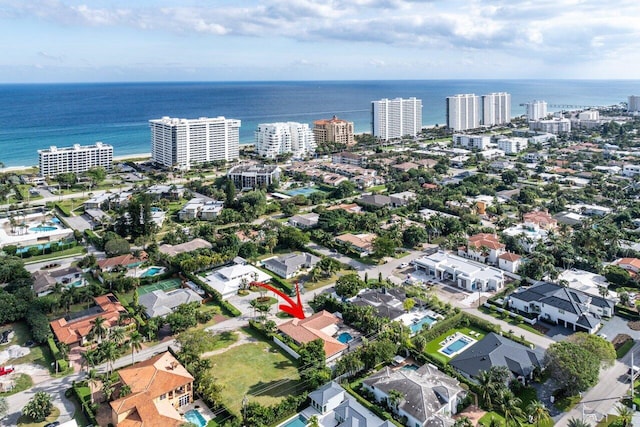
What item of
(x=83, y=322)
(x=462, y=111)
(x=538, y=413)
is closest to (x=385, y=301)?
(x=538, y=413)

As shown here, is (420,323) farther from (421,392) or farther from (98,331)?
(98,331)

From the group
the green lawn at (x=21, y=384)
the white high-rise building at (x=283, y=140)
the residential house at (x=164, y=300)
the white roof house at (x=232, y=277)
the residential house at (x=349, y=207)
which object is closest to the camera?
the green lawn at (x=21, y=384)

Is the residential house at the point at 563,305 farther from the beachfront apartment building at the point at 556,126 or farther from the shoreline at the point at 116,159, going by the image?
the beachfront apartment building at the point at 556,126

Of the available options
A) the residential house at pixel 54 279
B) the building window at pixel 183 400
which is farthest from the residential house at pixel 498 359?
the residential house at pixel 54 279

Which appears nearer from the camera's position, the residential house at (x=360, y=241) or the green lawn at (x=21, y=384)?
the green lawn at (x=21, y=384)

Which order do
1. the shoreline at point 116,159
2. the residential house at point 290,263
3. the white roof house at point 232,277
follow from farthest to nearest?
the shoreline at point 116,159 → the residential house at point 290,263 → the white roof house at point 232,277

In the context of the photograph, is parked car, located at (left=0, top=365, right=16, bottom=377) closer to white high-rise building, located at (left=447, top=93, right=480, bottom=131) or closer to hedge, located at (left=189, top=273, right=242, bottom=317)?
hedge, located at (left=189, top=273, right=242, bottom=317)

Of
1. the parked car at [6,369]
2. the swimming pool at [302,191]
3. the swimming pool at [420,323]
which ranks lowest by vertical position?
the parked car at [6,369]

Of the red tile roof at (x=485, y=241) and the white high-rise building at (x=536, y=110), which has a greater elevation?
the white high-rise building at (x=536, y=110)
